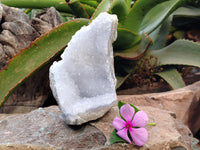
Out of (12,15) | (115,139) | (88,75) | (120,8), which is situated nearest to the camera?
(115,139)

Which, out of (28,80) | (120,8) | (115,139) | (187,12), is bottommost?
(28,80)

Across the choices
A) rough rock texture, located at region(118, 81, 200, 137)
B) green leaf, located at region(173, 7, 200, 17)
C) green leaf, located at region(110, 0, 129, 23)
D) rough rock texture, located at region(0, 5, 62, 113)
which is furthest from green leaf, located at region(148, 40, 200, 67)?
rough rock texture, located at region(0, 5, 62, 113)

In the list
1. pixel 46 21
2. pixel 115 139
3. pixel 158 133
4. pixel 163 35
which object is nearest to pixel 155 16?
pixel 163 35

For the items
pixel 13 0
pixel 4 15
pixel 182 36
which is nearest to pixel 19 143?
pixel 4 15

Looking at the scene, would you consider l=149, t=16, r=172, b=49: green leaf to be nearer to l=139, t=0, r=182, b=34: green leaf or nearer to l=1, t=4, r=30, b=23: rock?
l=139, t=0, r=182, b=34: green leaf

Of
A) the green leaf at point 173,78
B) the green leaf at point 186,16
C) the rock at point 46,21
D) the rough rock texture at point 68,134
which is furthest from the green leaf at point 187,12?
the rough rock texture at point 68,134

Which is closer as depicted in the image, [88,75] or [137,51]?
[88,75]

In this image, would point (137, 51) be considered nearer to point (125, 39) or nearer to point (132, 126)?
point (125, 39)
